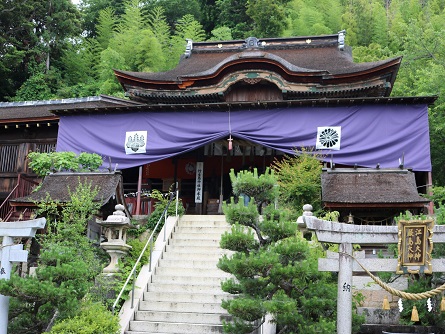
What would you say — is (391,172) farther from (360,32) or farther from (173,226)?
(360,32)

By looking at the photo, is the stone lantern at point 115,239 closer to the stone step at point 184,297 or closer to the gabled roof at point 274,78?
the stone step at point 184,297

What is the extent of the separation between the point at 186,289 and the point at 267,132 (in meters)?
7.01

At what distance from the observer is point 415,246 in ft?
28.0

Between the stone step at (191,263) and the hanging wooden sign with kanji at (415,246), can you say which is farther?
the stone step at (191,263)

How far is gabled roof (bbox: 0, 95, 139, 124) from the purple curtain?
1606mm

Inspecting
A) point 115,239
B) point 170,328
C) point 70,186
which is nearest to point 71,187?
point 70,186

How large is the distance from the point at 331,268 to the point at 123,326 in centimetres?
412

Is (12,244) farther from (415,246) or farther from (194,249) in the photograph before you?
(415,246)

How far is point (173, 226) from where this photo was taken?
48.1 feet

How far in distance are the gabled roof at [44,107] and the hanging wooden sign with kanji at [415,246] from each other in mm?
13828

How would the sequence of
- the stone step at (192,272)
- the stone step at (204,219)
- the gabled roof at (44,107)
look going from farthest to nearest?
the gabled roof at (44,107), the stone step at (204,219), the stone step at (192,272)

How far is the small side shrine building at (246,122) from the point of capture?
17016 millimetres

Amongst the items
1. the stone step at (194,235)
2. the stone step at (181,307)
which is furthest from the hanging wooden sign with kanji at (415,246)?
the stone step at (194,235)

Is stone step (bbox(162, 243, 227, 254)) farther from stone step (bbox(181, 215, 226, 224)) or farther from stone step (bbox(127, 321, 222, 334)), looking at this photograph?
stone step (bbox(127, 321, 222, 334))
